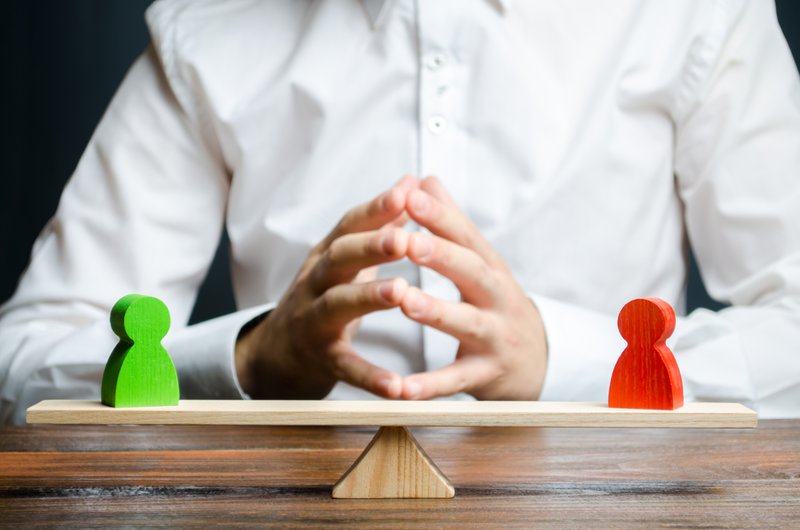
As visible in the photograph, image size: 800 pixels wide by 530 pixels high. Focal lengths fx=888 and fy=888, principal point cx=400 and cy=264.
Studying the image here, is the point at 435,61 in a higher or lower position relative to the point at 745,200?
higher

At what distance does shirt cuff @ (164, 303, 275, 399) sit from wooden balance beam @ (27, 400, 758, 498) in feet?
1.24

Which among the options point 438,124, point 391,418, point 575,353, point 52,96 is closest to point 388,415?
point 391,418

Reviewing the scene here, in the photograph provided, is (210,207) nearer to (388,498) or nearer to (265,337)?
(265,337)

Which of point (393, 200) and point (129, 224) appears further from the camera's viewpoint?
point (129, 224)

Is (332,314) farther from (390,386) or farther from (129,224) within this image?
(129,224)

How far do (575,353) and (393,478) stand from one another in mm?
442

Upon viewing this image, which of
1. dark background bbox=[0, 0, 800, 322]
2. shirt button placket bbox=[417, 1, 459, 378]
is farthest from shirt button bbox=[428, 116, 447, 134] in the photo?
dark background bbox=[0, 0, 800, 322]

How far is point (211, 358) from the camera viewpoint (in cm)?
92

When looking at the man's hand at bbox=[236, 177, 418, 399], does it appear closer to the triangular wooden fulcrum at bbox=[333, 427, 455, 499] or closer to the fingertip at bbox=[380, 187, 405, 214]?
the fingertip at bbox=[380, 187, 405, 214]

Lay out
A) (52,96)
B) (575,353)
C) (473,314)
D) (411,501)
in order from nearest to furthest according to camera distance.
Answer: (411,501), (473,314), (575,353), (52,96)

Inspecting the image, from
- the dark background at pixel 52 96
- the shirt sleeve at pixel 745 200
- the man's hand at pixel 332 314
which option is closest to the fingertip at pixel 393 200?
the man's hand at pixel 332 314

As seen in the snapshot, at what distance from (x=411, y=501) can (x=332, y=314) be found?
31 cm

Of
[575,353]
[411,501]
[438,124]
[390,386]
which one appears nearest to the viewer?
[411,501]

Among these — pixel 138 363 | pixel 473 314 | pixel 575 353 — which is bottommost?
pixel 575 353
